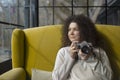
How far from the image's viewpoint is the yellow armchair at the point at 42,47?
1.86 m

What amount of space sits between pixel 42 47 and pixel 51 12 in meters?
1.04

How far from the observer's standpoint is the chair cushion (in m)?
1.80

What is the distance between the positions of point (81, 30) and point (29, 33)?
508 mm

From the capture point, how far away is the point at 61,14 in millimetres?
2900

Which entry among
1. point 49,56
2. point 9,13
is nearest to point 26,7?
point 9,13

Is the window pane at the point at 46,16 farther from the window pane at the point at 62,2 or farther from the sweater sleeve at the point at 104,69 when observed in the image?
the sweater sleeve at the point at 104,69

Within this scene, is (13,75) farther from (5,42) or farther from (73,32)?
(5,42)

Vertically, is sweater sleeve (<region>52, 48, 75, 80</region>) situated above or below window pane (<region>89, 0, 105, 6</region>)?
below

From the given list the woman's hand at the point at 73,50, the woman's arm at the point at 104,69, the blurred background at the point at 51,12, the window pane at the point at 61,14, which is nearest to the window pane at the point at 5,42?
the blurred background at the point at 51,12

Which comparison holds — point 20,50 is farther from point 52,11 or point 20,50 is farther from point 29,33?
point 52,11

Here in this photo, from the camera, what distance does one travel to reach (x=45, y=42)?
198 cm

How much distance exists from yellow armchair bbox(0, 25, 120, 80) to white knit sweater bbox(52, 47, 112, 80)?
208mm

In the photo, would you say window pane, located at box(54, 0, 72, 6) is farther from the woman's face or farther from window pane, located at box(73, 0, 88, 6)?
the woman's face

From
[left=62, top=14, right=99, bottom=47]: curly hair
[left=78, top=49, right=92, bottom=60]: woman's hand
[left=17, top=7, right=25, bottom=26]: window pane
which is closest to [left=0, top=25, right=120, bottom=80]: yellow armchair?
[left=62, top=14, right=99, bottom=47]: curly hair
